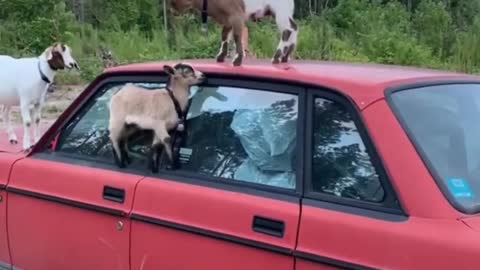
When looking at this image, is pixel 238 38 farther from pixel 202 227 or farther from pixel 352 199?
pixel 352 199

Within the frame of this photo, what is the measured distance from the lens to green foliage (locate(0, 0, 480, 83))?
17.4 metres

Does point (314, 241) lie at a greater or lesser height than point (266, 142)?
lesser

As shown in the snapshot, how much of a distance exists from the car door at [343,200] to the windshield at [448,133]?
0.18m

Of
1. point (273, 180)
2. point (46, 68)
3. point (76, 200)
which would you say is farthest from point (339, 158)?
point (46, 68)

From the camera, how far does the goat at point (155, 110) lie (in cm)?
Answer: 404

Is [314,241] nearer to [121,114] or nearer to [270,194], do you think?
[270,194]

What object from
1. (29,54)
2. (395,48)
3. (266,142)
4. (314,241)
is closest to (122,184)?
(266,142)

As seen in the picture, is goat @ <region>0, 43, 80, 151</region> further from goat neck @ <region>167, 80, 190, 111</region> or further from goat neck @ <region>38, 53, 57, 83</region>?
goat neck @ <region>167, 80, 190, 111</region>

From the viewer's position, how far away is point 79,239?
168 inches

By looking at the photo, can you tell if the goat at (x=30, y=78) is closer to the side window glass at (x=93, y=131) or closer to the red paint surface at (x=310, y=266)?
the side window glass at (x=93, y=131)

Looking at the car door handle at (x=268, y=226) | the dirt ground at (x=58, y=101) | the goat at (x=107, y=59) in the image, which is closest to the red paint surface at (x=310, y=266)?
the car door handle at (x=268, y=226)

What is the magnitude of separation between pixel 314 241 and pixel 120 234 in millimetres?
1154

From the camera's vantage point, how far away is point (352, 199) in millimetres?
3281

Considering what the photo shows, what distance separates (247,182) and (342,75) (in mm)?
602
